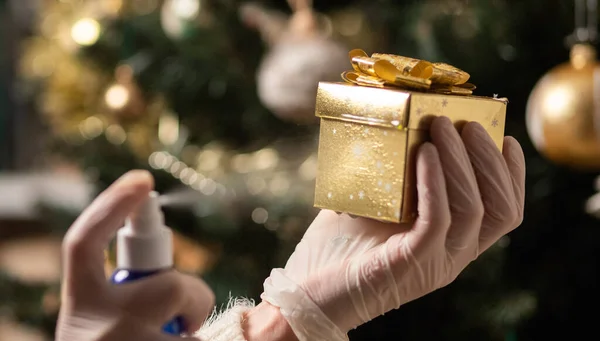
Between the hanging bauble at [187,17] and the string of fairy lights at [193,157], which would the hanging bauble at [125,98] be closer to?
the string of fairy lights at [193,157]

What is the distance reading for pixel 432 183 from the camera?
0.37 meters

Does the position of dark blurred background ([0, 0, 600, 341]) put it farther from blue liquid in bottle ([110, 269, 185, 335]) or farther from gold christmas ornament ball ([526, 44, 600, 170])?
blue liquid in bottle ([110, 269, 185, 335])

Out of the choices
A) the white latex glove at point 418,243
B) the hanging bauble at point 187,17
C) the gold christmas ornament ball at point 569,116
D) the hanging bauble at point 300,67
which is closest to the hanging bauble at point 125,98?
the hanging bauble at point 187,17

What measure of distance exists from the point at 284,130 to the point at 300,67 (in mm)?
183

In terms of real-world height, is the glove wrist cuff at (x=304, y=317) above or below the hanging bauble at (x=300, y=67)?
below

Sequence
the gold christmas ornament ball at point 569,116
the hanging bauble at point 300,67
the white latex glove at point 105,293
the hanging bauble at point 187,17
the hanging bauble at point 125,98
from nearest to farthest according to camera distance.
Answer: the white latex glove at point 105,293
the gold christmas ornament ball at point 569,116
the hanging bauble at point 300,67
the hanging bauble at point 187,17
the hanging bauble at point 125,98

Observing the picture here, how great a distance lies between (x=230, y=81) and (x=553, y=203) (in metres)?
0.45

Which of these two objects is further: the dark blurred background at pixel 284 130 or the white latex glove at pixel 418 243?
the dark blurred background at pixel 284 130

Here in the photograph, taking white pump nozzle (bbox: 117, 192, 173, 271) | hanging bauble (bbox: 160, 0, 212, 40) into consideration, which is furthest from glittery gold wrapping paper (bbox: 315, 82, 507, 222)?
hanging bauble (bbox: 160, 0, 212, 40)

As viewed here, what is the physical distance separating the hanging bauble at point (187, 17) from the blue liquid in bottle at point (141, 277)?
26.8 inches

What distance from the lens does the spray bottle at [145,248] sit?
335 millimetres

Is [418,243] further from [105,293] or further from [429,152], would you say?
[105,293]

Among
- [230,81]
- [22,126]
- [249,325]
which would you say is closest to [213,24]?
[230,81]

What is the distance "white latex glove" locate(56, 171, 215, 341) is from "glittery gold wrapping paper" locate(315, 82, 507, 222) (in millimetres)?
111
